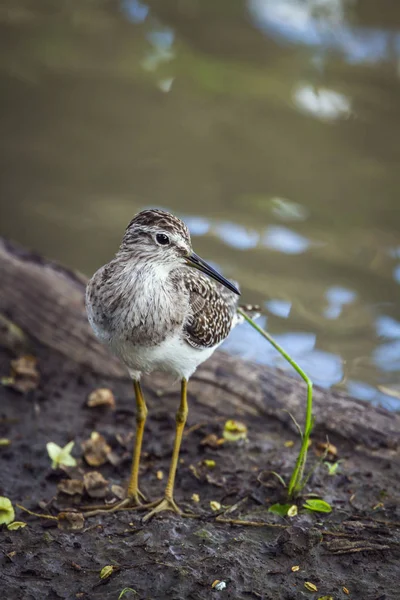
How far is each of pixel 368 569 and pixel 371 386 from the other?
10.5ft

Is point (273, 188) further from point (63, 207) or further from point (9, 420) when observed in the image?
point (9, 420)

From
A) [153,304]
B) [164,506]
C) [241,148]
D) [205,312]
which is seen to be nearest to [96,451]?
[164,506]

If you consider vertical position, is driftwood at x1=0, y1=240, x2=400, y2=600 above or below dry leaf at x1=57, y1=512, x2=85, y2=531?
above

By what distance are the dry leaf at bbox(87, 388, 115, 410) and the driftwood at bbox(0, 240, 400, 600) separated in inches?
2.5

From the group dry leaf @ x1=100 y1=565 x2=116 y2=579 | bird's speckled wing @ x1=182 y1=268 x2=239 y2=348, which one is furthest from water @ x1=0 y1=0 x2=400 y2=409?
dry leaf @ x1=100 y1=565 x2=116 y2=579

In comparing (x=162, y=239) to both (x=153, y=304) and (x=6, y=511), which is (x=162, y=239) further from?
(x=6, y=511)

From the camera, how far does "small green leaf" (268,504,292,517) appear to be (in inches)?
186

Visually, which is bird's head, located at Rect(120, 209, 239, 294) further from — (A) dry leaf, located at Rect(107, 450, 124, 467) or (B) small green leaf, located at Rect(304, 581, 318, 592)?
(B) small green leaf, located at Rect(304, 581, 318, 592)

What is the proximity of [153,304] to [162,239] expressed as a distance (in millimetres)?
403

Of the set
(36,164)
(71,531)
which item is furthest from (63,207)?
(71,531)

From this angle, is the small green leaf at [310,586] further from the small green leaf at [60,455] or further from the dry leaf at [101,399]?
the dry leaf at [101,399]

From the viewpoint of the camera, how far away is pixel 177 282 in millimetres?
5090

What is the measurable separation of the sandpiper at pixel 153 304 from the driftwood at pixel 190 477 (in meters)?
0.45

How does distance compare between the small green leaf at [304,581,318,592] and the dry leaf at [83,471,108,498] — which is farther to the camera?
the dry leaf at [83,471,108,498]
